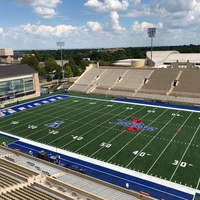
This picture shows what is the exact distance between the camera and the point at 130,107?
122ft

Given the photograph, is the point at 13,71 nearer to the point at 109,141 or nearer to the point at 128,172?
the point at 109,141

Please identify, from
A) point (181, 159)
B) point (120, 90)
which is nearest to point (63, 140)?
point (181, 159)

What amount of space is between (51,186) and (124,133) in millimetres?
14787

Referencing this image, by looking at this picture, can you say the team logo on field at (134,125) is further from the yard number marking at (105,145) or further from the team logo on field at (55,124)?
the team logo on field at (55,124)

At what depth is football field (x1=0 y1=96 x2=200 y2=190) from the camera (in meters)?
19.7

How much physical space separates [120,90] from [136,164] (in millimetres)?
28540

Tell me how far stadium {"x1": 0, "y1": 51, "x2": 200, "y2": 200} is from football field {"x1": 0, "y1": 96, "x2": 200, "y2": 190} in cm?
8

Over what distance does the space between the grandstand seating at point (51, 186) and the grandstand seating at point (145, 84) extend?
→ 2909 centimetres

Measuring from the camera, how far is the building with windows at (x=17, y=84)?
41812 millimetres

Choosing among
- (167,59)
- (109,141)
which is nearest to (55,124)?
(109,141)

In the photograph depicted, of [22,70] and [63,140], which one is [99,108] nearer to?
[63,140]

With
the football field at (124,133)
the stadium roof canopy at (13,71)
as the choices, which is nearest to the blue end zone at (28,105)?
the football field at (124,133)

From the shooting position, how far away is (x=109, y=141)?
24375 millimetres

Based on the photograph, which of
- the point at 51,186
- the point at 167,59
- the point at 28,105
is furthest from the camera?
the point at 167,59
